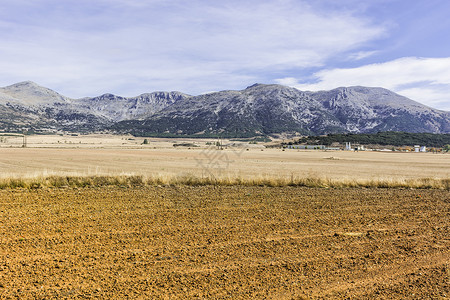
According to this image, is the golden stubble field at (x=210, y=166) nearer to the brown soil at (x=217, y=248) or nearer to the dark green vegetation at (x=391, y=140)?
the brown soil at (x=217, y=248)

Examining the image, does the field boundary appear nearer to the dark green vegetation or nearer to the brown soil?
A: the brown soil

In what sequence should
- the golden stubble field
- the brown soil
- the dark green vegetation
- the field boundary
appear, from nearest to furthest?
1. the brown soil
2. the field boundary
3. the golden stubble field
4. the dark green vegetation

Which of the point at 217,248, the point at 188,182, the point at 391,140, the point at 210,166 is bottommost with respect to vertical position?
the point at 210,166

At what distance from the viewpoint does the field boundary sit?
19.3 metres

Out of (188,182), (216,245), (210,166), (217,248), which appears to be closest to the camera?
(217,248)

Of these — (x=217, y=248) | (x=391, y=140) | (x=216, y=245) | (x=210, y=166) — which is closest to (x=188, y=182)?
(x=216, y=245)

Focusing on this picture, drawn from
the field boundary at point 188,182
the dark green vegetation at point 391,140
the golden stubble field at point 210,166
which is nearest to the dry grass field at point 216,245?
the field boundary at point 188,182

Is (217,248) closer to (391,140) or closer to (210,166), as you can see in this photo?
(210,166)

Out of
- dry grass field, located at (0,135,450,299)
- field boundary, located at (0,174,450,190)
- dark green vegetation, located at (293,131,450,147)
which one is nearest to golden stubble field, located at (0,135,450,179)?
field boundary, located at (0,174,450,190)

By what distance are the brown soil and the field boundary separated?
2.69m

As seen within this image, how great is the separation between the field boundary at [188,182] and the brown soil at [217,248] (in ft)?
8.84

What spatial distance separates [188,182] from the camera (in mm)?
22531

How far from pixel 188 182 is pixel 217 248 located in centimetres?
1318

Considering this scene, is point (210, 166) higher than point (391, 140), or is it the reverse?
point (391, 140)
